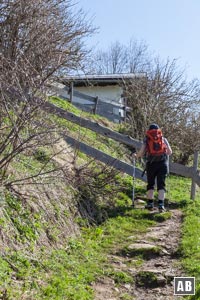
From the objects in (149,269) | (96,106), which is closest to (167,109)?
(96,106)

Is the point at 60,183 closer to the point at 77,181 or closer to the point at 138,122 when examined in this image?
the point at 77,181

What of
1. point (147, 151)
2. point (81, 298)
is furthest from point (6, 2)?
point (81, 298)

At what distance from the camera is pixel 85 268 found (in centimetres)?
552

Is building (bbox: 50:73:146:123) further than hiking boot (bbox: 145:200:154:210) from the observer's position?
Yes

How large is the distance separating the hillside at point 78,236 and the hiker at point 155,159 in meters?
0.41

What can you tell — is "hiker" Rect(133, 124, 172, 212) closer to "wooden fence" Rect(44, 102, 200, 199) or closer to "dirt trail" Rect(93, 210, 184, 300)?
"wooden fence" Rect(44, 102, 200, 199)

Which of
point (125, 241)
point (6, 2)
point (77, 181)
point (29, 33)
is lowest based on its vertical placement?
point (125, 241)

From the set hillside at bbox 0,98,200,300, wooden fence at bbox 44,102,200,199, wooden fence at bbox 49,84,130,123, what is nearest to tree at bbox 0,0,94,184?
hillside at bbox 0,98,200,300

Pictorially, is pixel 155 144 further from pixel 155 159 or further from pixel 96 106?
pixel 96 106

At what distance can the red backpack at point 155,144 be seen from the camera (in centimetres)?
911

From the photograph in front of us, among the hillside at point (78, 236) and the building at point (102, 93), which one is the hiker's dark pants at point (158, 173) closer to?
the hillside at point (78, 236)

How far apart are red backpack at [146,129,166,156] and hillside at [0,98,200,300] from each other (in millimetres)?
915

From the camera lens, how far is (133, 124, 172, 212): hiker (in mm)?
9125

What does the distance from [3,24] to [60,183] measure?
4.49 meters
